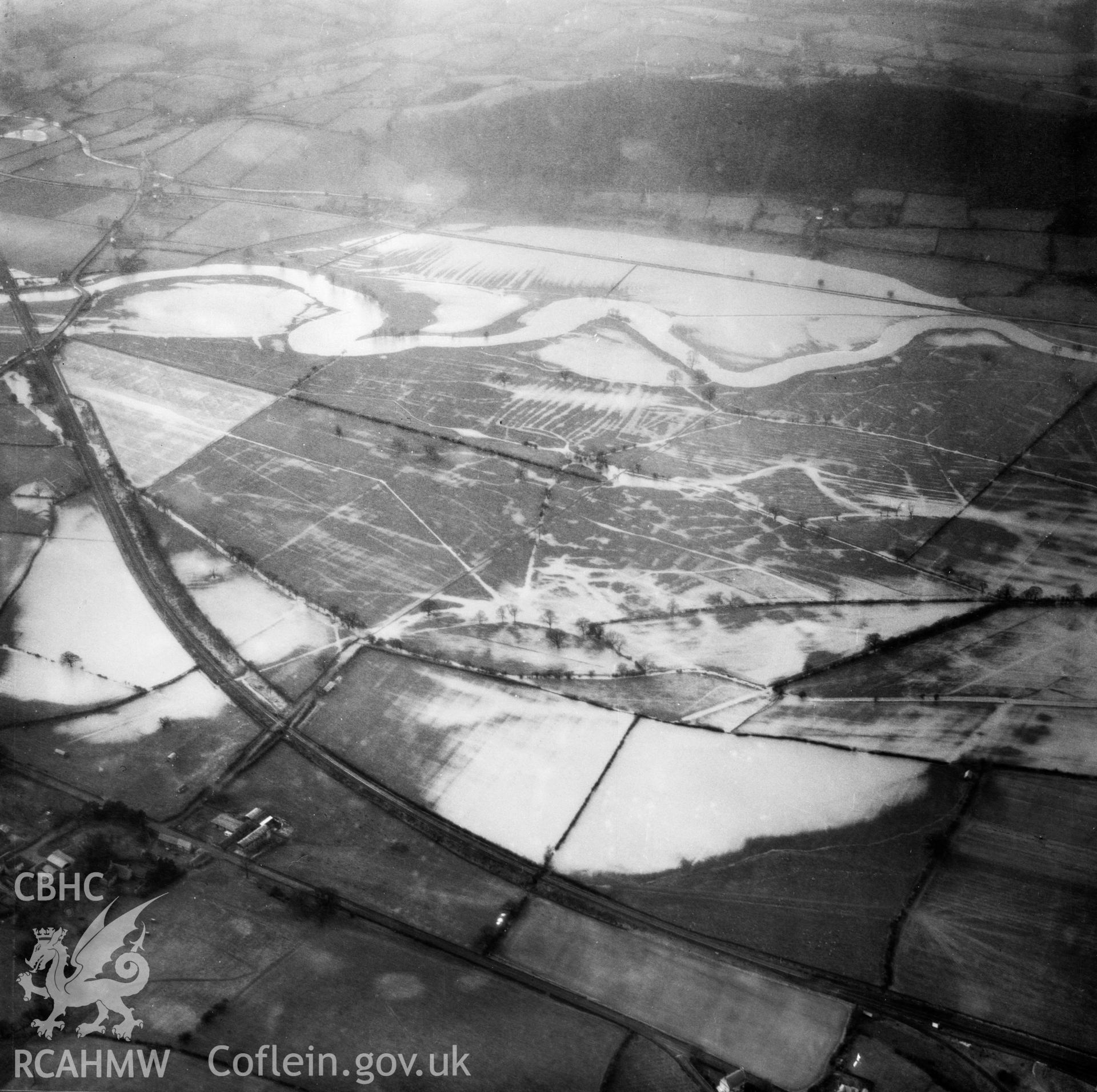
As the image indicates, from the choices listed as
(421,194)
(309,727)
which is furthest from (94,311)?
(309,727)

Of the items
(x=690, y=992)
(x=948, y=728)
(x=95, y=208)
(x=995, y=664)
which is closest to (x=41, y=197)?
(x=95, y=208)

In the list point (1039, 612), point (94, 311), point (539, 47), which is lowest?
point (1039, 612)

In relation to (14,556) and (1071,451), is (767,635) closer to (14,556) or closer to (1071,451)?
(1071,451)

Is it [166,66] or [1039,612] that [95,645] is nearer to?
[1039,612]

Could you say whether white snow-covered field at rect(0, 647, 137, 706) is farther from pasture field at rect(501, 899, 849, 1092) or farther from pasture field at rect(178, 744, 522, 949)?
pasture field at rect(501, 899, 849, 1092)

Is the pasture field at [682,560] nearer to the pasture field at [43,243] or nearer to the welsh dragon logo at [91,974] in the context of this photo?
the welsh dragon logo at [91,974]
